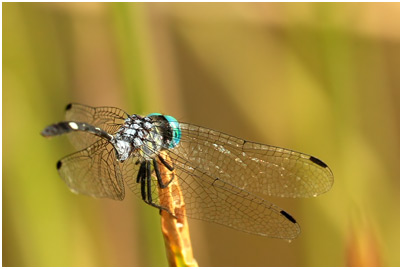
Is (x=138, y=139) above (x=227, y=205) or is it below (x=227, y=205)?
above

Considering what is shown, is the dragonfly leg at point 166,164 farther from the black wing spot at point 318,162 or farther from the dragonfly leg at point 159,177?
the black wing spot at point 318,162

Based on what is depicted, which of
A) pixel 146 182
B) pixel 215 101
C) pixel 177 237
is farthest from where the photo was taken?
pixel 215 101

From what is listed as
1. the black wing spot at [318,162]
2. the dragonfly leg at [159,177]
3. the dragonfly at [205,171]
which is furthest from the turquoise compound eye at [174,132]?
the black wing spot at [318,162]

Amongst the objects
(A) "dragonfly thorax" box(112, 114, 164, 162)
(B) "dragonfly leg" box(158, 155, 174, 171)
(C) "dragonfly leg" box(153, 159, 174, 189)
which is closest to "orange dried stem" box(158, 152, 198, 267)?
(C) "dragonfly leg" box(153, 159, 174, 189)

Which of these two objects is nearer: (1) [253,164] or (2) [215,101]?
(1) [253,164]

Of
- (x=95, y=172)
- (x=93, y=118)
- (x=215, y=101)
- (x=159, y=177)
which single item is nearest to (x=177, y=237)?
(x=159, y=177)

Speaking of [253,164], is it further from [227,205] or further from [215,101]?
[215,101]

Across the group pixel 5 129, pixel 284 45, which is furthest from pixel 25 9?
pixel 284 45

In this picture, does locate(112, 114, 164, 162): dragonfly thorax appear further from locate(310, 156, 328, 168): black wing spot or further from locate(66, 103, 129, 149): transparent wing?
locate(310, 156, 328, 168): black wing spot
